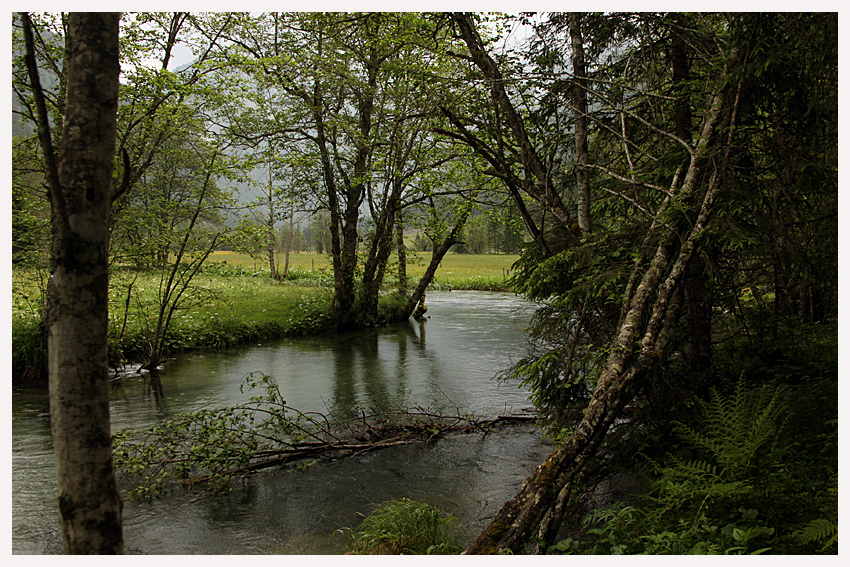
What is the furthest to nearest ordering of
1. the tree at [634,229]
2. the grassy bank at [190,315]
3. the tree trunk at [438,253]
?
the tree trunk at [438,253] < the grassy bank at [190,315] < the tree at [634,229]

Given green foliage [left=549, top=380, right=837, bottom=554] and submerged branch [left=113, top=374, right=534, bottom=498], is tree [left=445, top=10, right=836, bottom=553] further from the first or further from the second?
submerged branch [left=113, top=374, right=534, bottom=498]

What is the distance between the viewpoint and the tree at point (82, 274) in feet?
7.57

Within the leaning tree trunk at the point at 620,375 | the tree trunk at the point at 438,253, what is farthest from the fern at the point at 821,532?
the tree trunk at the point at 438,253

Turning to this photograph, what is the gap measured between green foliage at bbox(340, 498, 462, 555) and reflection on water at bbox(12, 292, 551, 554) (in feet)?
1.41

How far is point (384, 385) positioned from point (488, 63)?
7.55 metres

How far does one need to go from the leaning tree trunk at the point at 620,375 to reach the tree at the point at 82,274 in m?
2.56

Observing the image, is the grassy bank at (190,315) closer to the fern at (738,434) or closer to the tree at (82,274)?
the fern at (738,434)

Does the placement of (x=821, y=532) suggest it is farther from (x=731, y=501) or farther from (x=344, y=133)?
(x=344, y=133)

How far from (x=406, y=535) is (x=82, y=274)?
3.71 metres

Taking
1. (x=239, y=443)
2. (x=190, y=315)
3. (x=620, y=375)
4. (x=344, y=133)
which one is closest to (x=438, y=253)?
(x=344, y=133)

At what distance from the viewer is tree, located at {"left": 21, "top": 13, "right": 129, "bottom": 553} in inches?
90.9

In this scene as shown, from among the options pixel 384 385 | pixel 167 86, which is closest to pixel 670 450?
pixel 384 385

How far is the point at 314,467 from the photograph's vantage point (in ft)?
24.1
